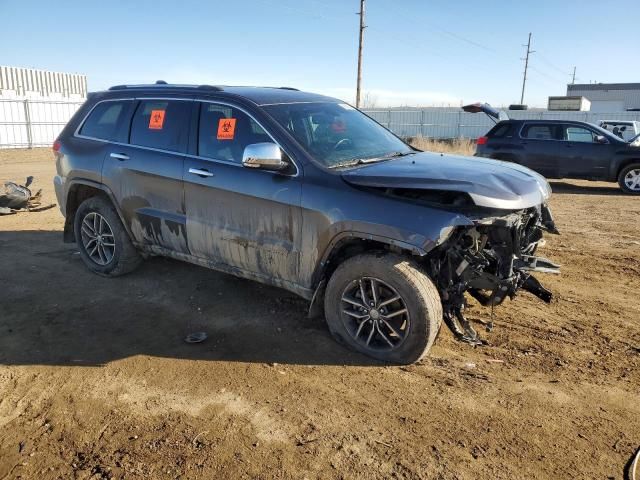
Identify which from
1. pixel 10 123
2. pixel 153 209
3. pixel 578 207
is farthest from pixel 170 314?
pixel 10 123

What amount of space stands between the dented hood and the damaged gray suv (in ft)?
0.05

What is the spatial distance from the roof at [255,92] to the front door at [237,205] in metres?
0.15

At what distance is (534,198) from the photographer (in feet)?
11.8

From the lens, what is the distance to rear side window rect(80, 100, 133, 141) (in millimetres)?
5098

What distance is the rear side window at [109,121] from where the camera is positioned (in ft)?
16.7

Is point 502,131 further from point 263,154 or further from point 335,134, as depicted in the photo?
point 263,154

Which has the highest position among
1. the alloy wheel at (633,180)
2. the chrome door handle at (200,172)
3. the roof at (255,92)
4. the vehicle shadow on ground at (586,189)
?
the roof at (255,92)

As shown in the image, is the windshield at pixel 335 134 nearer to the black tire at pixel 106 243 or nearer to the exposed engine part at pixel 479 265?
the exposed engine part at pixel 479 265

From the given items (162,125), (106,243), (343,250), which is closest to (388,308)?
(343,250)

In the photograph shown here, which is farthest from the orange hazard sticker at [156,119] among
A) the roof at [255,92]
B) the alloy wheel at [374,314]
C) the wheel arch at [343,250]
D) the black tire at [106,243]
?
the alloy wheel at [374,314]

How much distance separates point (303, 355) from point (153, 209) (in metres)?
2.07

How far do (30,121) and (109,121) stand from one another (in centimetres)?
2208

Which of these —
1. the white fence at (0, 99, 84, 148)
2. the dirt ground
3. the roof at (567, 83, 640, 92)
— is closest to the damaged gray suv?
the dirt ground

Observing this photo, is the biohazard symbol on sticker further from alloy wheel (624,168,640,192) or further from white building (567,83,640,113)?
white building (567,83,640,113)
